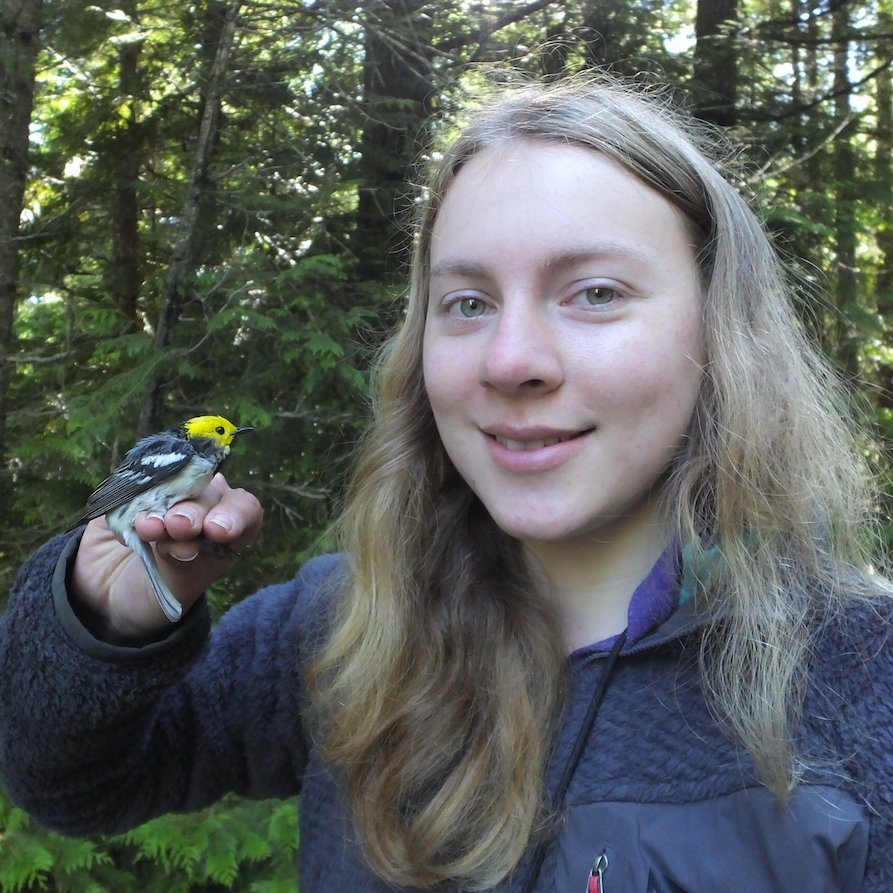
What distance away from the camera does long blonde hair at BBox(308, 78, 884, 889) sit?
4.02 feet

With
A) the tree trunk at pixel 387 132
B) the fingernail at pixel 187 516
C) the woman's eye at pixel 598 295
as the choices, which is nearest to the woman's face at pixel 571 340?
the woman's eye at pixel 598 295

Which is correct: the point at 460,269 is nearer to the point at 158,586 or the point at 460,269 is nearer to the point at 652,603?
the point at 652,603

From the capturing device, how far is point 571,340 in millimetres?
1236

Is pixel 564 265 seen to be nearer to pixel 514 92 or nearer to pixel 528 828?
pixel 514 92

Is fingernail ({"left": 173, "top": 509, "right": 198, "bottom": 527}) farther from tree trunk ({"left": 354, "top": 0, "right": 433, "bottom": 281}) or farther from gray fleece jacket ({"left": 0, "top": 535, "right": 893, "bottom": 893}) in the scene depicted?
tree trunk ({"left": 354, "top": 0, "right": 433, "bottom": 281})

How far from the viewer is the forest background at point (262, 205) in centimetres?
395

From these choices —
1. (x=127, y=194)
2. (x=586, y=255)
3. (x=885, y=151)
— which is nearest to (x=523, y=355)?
(x=586, y=255)

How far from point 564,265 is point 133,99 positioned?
419 centimetres

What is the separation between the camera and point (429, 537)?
159 centimetres

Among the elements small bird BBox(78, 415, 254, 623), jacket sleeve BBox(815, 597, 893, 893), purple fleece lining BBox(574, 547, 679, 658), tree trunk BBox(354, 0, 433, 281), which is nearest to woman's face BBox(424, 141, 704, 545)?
purple fleece lining BBox(574, 547, 679, 658)

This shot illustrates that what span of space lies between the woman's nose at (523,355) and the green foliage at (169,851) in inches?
105

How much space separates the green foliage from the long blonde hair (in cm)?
215

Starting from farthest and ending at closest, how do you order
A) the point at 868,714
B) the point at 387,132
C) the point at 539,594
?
1. the point at 387,132
2. the point at 539,594
3. the point at 868,714

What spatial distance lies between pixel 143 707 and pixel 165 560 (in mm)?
269
